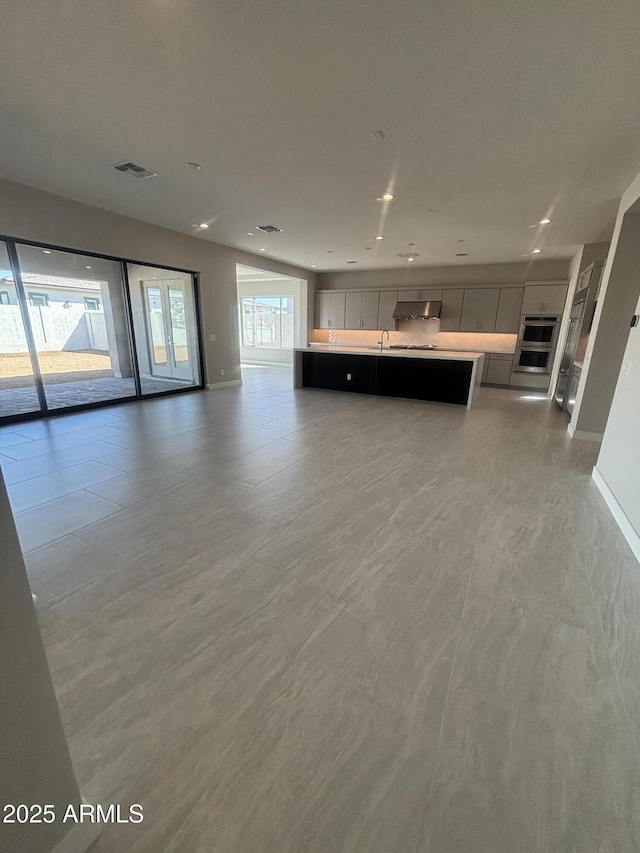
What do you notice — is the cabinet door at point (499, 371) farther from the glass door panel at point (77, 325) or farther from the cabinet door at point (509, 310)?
the glass door panel at point (77, 325)

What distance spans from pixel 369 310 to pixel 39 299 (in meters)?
7.48

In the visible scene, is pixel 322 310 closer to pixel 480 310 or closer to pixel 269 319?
pixel 269 319

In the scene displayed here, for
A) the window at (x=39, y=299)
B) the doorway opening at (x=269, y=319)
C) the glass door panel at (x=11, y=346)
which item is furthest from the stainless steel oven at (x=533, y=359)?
the glass door panel at (x=11, y=346)

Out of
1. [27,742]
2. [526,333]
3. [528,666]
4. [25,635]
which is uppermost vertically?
[526,333]

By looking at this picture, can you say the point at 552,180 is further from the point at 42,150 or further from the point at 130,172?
the point at 42,150

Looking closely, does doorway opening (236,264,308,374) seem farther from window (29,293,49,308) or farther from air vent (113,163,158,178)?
air vent (113,163,158,178)

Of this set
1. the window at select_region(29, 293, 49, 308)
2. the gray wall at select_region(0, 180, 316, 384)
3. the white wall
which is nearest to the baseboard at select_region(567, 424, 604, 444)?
the white wall

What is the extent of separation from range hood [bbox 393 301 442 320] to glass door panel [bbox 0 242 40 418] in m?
7.84

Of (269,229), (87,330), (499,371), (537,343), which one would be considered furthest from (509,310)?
(87,330)

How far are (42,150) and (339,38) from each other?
3.17m

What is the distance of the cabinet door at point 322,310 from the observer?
412 inches

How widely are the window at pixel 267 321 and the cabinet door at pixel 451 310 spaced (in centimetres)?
489

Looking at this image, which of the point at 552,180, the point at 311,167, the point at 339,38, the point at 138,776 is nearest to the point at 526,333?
the point at 552,180

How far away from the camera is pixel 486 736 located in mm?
1234
